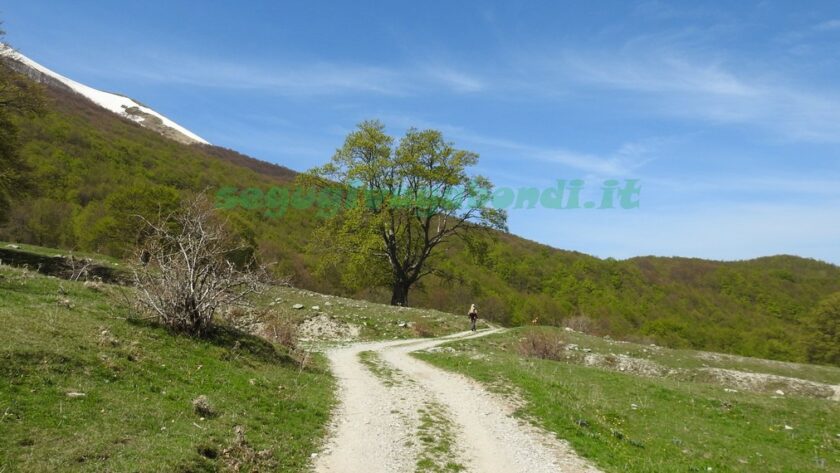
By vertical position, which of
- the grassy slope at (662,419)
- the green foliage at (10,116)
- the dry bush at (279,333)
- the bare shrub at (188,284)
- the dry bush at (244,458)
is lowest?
the dry bush at (279,333)

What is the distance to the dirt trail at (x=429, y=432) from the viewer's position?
1009 cm

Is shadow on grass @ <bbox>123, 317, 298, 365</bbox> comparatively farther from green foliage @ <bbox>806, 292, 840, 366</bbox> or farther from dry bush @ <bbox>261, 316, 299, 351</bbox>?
green foliage @ <bbox>806, 292, 840, 366</bbox>

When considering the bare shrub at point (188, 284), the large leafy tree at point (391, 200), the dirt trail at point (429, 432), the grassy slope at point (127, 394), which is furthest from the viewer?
the large leafy tree at point (391, 200)

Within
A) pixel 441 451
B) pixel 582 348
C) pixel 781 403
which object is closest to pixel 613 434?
pixel 441 451

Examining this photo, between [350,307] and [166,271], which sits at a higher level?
[166,271]

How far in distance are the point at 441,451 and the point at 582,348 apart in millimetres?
21433

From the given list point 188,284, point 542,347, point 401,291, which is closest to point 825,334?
point 401,291

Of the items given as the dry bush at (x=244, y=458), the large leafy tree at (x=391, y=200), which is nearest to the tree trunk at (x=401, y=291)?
the large leafy tree at (x=391, y=200)

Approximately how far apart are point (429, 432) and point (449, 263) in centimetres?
8274

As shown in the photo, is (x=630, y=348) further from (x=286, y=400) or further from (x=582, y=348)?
(x=286, y=400)

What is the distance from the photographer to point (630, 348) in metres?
31.4

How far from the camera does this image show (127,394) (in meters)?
10.2

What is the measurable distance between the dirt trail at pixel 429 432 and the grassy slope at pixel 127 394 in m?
0.82

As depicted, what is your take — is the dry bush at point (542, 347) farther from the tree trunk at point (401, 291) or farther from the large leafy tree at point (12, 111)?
the large leafy tree at point (12, 111)
